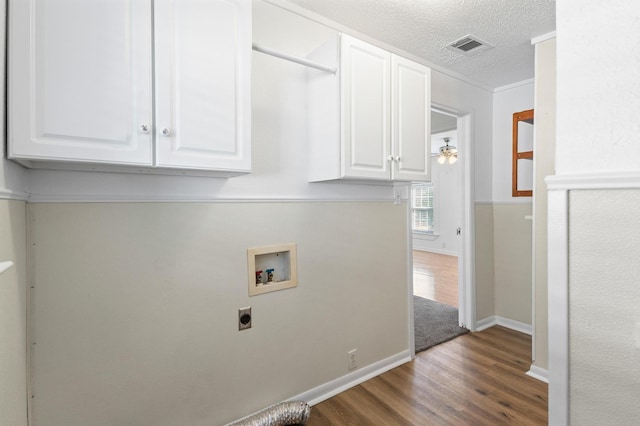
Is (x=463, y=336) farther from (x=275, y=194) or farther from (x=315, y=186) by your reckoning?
(x=275, y=194)

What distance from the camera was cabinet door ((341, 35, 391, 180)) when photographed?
1.84 meters

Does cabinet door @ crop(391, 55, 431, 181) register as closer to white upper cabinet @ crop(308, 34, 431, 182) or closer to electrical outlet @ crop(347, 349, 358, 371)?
white upper cabinet @ crop(308, 34, 431, 182)

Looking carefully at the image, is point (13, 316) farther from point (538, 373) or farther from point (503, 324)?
point (503, 324)

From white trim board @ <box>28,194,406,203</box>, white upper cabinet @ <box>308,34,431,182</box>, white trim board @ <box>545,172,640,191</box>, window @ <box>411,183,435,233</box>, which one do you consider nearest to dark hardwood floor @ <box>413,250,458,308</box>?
window @ <box>411,183,435,233</box>

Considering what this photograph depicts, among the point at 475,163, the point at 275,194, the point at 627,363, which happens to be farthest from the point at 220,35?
the point at 475,163

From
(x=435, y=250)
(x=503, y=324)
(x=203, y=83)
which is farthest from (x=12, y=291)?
(x=435, y=250)

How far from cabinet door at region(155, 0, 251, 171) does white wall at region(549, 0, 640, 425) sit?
1.23 m

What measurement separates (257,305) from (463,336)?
2.26m

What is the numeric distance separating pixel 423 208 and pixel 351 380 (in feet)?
21.9

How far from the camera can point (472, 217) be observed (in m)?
3.22

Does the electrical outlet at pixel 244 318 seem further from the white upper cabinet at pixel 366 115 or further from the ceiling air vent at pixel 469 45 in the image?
A: the ceiling air vent at pixel 469 45

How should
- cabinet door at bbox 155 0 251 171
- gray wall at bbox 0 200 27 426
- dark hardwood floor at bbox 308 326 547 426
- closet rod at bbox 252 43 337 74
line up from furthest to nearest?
1. dark hardwood floor at bbox 308 326 547 426
2. closet rod at bbox 252 43 337 74
3. cabinet door at bbox 155 0 251 171
4. gray wall at bbox 0 200 27 426

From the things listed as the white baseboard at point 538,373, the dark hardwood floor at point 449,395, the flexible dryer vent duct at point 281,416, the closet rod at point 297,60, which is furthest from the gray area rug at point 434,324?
the closet rod at point 297,60

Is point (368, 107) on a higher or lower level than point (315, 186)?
higher
